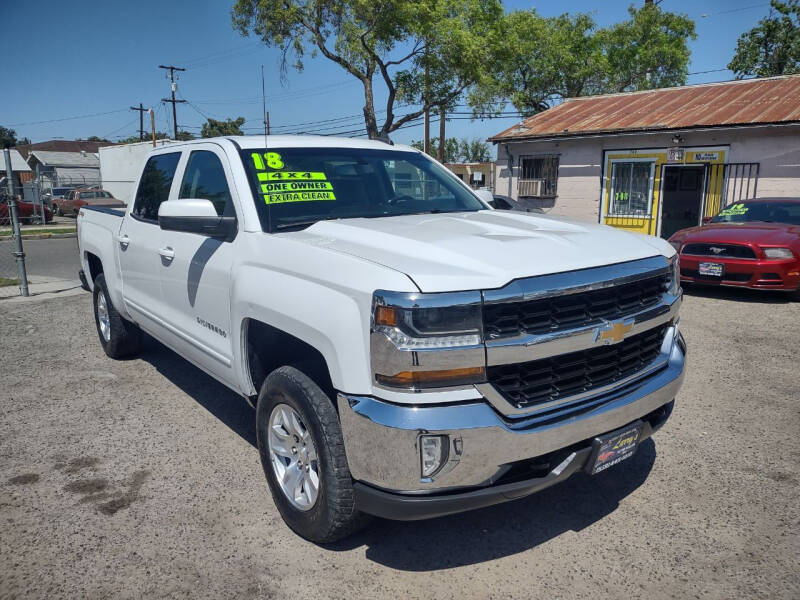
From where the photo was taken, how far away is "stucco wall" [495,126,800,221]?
13.9 meters

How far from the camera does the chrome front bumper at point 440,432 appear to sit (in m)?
2.27

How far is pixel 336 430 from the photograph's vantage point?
2.57 m

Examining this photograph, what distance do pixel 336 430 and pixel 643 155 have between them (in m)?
16.0

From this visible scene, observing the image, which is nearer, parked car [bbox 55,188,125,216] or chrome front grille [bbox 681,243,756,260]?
chrome front grille [bbox 681,243,756,260]

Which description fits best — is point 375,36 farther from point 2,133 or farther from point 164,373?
point 2,133

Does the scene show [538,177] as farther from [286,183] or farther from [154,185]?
[286,183]

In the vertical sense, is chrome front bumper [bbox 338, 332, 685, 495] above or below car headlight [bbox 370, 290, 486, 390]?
below

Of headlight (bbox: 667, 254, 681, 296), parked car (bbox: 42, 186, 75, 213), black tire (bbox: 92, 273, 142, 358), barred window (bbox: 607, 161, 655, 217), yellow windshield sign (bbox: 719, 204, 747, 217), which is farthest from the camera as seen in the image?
parked car (bbox: 42, 186, 75, 213)

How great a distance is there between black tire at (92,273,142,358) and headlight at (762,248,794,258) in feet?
25.4

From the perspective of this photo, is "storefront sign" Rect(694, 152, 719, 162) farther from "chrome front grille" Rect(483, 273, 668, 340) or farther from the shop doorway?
"chrome front grille" Rect(483, 273, 668, 340)

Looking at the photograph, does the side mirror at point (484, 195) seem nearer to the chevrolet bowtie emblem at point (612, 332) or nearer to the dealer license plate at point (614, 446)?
the chevrolet bowtie emblem at point (612, 332)

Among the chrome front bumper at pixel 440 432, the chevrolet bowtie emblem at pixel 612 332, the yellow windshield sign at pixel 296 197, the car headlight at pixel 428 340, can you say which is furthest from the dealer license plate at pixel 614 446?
the yellow windshield sign at pixel 296 197

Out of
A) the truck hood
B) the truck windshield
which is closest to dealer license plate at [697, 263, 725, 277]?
the truck windshield

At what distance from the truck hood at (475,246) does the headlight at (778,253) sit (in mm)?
5839
